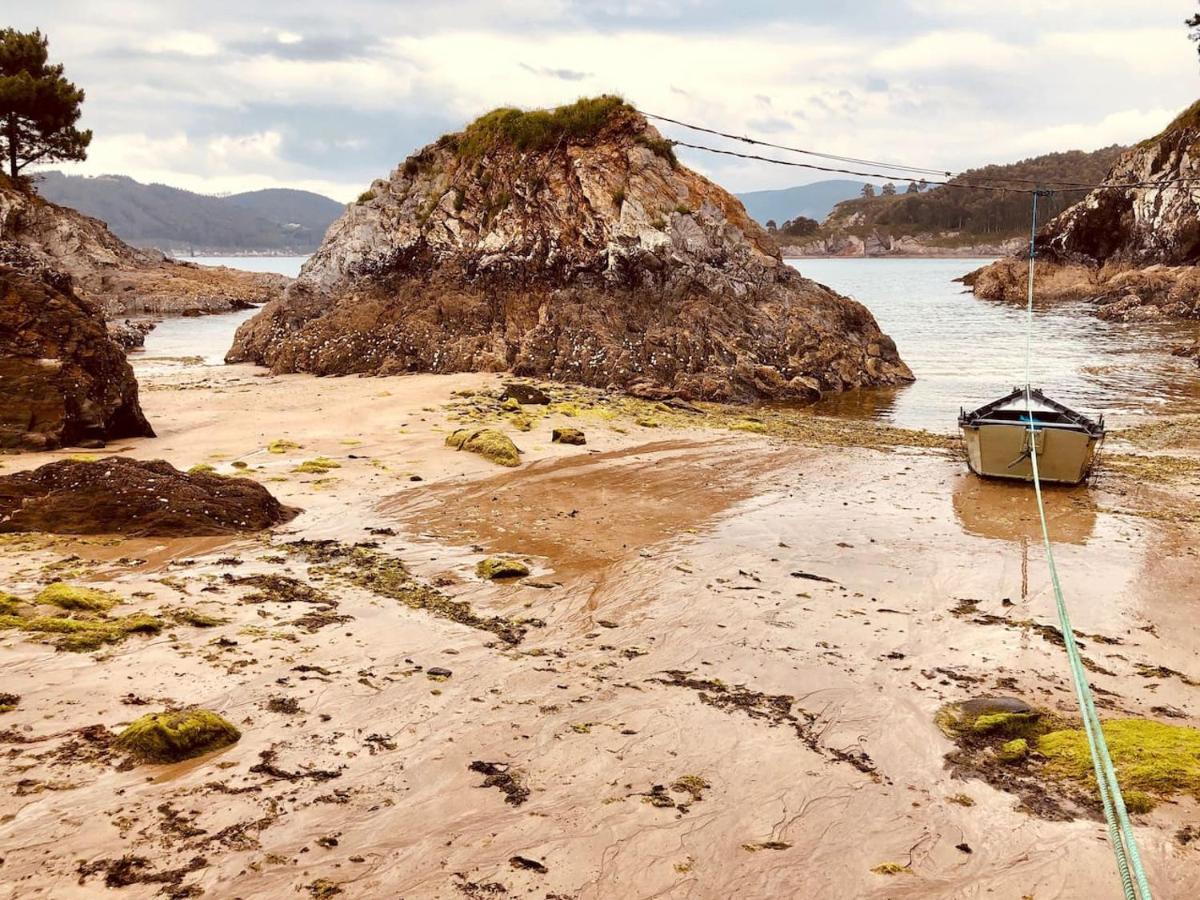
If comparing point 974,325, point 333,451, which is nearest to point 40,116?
point 333,451

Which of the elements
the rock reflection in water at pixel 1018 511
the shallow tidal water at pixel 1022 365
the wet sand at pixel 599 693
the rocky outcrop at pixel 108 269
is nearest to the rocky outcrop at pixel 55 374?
the wet sand at pixel 599 693

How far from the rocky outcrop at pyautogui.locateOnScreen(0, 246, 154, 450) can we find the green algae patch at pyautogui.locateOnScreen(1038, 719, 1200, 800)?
13.4 meters

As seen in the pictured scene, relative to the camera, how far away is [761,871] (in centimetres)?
455

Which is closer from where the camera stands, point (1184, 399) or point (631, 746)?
point (631, 746)

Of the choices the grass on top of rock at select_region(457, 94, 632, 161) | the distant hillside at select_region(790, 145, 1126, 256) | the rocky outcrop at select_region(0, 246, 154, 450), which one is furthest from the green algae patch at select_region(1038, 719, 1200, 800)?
the distant hillside at select_region(790, 145, 1126, 256)

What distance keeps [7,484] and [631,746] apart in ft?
27.3

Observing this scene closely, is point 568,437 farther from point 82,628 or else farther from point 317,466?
point 82,628

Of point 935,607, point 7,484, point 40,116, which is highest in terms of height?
point 40,116

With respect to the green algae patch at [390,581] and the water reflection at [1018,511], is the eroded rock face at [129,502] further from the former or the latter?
the water reflection at [1018,511]

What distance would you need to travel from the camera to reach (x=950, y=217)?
16288 cm

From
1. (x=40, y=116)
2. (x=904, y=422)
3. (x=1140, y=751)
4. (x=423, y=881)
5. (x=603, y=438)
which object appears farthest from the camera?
(x=40, y=116)

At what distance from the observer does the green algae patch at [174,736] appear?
5160 millimetres

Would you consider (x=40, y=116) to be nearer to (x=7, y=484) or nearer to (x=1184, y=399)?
(x=7, y=484)

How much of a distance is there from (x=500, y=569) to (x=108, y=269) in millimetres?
52316
